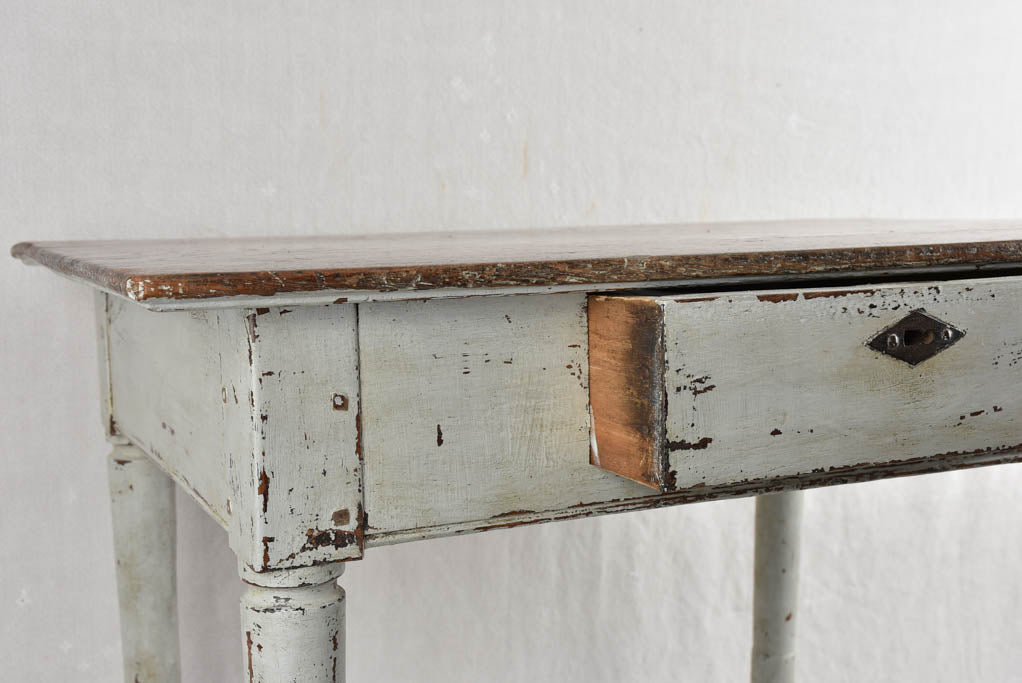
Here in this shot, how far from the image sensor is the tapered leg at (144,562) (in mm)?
961

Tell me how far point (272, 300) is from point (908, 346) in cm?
37

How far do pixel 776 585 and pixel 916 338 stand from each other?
62 cm

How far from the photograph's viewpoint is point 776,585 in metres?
1.23

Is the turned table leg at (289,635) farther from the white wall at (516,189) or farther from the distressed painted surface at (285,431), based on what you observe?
the white wall at (516,189)

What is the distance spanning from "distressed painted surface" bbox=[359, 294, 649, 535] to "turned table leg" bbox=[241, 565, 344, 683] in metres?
0.05

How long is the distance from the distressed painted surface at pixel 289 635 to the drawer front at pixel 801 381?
180 mm

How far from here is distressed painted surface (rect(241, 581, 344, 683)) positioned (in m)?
0.61

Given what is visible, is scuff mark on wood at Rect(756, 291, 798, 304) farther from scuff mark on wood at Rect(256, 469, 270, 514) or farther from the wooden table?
scuff mark on wood at Rect(256, 469, 270, 514)

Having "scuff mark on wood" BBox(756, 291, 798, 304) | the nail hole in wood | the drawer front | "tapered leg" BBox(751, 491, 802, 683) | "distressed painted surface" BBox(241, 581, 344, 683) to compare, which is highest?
"scuff mark on wood" BBox(756, 291, 798, 304)

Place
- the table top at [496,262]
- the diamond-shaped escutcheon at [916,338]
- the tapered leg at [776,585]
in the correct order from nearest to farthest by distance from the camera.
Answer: the table top at [496,262] < the diamond-shaped escutcheon at [916,338] < the tapered leg at [776,585]

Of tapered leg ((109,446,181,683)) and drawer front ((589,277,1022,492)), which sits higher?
drawer front ((589,277,1022,492))

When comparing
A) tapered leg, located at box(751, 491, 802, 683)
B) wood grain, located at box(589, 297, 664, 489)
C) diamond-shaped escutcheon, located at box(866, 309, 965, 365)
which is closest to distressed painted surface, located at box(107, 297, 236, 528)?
wood grain, located at box(589, 297, 664, 489)

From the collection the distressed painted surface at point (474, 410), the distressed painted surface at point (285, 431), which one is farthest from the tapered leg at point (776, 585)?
the distressed painted surface at point (285, 431)

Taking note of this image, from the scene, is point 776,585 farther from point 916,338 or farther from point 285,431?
point 285,431
